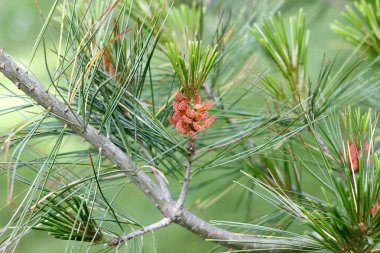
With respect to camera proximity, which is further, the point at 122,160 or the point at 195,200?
the point at 195,200

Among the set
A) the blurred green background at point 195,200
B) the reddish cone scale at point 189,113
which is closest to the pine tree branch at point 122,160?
the reddish cone scale at point 189,113

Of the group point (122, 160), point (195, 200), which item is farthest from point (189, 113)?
point (195, 200)

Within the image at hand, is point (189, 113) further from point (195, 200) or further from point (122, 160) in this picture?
point (195, 200)

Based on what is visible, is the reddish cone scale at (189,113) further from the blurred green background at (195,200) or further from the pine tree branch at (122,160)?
the blurred green background at (195,200)

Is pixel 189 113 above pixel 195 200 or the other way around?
the other way around

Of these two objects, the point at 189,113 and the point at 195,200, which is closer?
the point at 189,113

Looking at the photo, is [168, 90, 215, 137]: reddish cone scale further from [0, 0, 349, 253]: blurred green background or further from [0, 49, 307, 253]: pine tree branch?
[0, 0, 349, 253]: blurred green background

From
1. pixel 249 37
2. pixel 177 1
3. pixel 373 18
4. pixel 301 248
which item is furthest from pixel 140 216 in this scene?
pixel 301 248
